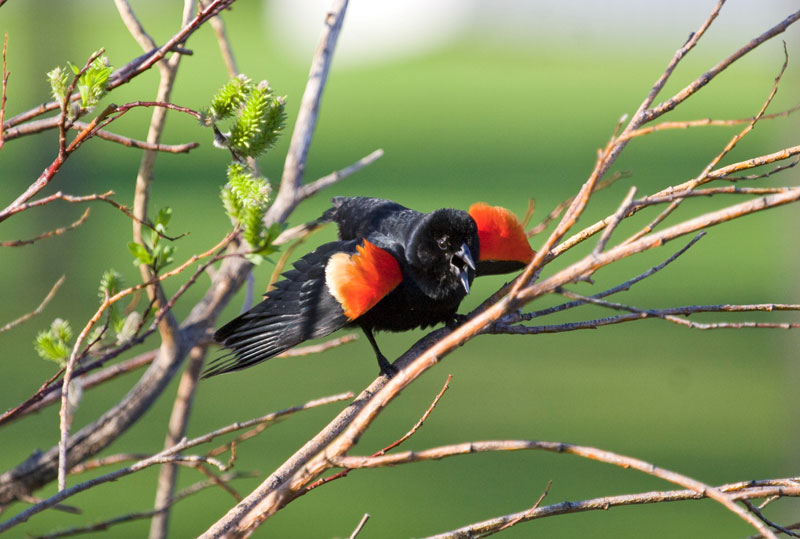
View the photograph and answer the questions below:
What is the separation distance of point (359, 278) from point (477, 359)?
4.66 metres

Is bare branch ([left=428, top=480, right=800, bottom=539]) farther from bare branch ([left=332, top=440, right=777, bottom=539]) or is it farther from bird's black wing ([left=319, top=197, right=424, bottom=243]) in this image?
bird's black wing ([left=319, top=197, right=424, bottom=243])

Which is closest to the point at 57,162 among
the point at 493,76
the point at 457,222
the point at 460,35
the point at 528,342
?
the point at 457,222

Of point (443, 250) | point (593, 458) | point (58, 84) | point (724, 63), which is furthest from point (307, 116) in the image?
point (593, 458)

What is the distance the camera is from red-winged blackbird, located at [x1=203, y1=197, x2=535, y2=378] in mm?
2049

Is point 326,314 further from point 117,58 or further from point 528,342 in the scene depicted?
point 117,58

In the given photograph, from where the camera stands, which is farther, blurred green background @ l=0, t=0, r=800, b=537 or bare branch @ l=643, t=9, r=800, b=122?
blurred green background @ l=0, t=0, r=800, b=537

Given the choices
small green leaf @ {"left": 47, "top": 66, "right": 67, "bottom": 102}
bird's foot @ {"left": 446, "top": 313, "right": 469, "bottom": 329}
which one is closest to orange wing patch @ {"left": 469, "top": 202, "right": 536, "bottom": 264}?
bird's foot @ {"left": 446, "top": 313, "right": 469, "bottom": 329}

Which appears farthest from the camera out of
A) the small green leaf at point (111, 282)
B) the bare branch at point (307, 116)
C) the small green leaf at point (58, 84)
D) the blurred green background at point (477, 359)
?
the blurred green background at point (477, 359)

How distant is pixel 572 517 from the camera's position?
177 inches

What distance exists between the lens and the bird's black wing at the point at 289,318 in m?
1.98

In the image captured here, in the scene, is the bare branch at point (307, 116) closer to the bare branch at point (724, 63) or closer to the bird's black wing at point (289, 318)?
the bird's black wing at point (289, 318)

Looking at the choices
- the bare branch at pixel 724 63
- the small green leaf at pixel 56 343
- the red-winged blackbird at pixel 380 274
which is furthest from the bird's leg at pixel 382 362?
the bare branch at pixel 724 63

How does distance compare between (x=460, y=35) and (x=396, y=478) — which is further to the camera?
(x=460, y=35)

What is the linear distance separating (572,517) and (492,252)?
263cm
